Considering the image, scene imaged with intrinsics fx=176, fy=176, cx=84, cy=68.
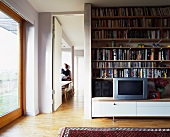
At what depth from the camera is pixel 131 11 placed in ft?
13.0

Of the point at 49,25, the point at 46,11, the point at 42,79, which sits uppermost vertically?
the point at 46,11

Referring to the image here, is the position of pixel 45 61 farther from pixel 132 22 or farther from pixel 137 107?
pixel 137 107

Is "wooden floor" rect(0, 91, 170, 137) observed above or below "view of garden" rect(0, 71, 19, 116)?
below

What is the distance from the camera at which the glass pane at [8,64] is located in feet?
10.9

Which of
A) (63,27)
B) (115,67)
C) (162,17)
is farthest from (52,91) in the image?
(162,17)

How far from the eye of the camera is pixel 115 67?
3.95 meters

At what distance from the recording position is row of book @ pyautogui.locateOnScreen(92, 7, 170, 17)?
3.93 m

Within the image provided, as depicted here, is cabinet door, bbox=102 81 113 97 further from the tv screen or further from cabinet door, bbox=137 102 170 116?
cabinet door, bbox=137 102 170 116

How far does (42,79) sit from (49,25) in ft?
4.40

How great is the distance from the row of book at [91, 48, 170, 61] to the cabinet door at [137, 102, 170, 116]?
1000 mm

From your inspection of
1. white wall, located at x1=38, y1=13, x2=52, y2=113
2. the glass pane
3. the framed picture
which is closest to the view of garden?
the glass pane

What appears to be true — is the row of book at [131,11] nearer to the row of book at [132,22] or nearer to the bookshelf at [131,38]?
the bookshelf at [131,38]

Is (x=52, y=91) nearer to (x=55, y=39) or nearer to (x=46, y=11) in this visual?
(x=55, y=39)

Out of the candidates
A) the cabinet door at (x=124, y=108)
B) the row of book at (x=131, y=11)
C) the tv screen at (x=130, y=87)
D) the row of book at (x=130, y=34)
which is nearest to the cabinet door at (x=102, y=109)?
the cabinet door at (x=124, y=108)
